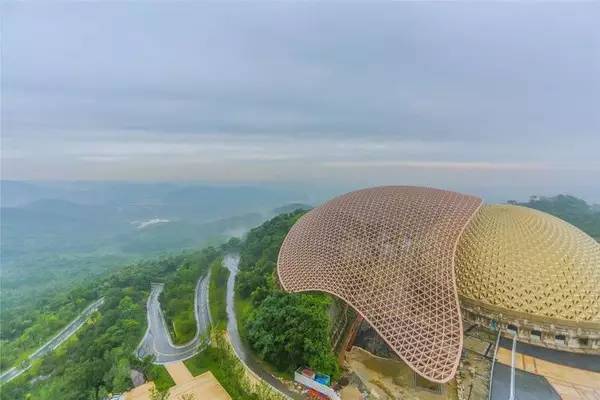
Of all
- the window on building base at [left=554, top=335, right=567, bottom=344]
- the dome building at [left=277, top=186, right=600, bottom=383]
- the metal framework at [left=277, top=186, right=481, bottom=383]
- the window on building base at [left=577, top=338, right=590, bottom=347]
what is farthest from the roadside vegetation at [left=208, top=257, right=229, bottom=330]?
the window on building base at [left=577, top=338, right=590, bottom=347]

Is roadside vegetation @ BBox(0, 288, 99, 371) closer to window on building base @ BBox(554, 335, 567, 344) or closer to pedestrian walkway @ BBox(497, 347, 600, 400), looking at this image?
pedestrian walkway @ BBox(497, 347, 600, 400)

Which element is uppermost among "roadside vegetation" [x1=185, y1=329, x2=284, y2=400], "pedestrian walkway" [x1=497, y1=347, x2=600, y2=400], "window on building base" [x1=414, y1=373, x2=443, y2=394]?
"pedestrian walkway" [x1=497, y1=347, x2=600, y2=400]

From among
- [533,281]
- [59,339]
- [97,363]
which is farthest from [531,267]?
[59,339]

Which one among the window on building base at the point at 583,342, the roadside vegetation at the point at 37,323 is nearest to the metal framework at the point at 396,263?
the window on building base at the point at 583,342

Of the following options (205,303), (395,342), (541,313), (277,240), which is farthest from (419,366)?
(277,240)

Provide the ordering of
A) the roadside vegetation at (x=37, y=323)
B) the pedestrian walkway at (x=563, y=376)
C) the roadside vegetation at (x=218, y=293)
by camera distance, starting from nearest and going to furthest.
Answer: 1. the pedestrian walkway at (x=563, y=376)
2. the roadside vegetation at (x=37, y=323)
3. the roadside vegetation at (x=218, y=293)

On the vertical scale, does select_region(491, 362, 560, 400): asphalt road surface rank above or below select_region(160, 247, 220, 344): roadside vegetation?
above

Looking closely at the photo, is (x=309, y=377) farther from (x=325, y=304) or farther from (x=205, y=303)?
(x=205, y=303)

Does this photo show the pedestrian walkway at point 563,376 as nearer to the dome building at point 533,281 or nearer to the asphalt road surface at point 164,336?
the dome building at point 533,281

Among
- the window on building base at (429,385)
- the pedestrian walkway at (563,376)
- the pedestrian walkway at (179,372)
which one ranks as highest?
the pedestrian walkway at (563,376)
